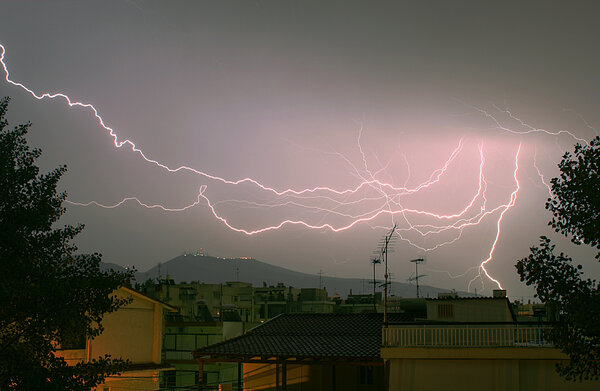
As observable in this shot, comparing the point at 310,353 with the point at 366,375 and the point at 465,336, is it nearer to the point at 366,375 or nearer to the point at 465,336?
the point at 366,375

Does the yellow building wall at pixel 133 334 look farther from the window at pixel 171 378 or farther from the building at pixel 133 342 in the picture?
the window at pixel 171 378

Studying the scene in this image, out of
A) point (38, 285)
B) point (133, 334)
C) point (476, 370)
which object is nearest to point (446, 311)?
point (476, 370)

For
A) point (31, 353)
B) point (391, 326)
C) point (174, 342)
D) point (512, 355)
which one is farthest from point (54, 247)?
point (174, 342)

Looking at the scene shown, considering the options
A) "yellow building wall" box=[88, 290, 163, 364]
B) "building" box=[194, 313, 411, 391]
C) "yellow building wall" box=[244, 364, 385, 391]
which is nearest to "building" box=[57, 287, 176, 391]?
"yellow building wall" box=[88, 290, 163, 364]

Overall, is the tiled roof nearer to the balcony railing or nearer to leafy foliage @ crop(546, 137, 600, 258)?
the balcony railing

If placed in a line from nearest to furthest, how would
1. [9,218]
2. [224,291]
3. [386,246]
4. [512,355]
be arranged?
[9,218] → [512,355] → [386,246] → [224,291]

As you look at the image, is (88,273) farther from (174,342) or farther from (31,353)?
(174,342)
